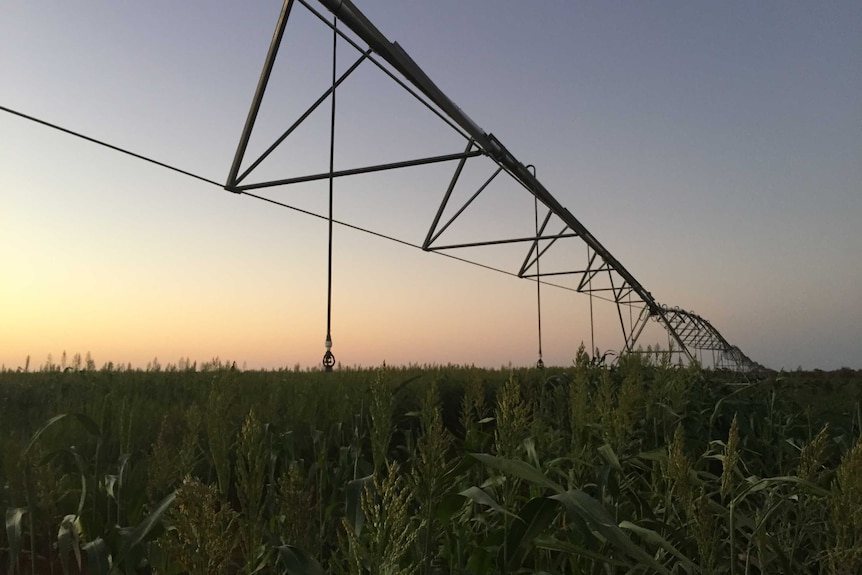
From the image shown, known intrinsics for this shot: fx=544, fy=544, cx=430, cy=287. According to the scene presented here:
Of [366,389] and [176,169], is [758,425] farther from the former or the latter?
[176,169]

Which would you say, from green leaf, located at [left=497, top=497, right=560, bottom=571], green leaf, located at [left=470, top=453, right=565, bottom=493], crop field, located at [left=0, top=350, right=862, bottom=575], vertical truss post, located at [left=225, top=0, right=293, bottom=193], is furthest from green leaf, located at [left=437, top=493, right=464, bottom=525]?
vertical truss post, located at [left=225, top=0, right=293, bottom=193]

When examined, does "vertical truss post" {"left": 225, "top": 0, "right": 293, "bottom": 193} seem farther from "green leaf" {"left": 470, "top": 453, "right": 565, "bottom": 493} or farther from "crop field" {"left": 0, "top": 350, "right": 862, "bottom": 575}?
"green leaf" {"left": 470, "top": 453, "right": 565, "bottom": 493}

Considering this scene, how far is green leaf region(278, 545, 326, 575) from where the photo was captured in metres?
0.93

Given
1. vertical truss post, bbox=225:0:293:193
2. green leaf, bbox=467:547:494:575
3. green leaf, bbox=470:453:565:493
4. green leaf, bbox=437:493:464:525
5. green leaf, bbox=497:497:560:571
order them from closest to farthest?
green leaf, bbox=470:453:565:493 < green leaf, bbox=497:497:560:571 < green leaf, bbox=467:547:494:575 < green leaf, bbox=437:493:464:525 < vertical truss post, bbox=225:0:293:193

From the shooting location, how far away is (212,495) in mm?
633

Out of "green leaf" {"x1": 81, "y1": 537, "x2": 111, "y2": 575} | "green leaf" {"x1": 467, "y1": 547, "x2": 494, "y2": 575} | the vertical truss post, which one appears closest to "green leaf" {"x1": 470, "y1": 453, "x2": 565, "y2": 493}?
"green leaf" {"x1": 467, "y1": 547, "x2": 494, "y2": 575}

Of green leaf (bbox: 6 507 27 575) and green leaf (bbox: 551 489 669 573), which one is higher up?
green leaf (bbox: 551 489 669 573)

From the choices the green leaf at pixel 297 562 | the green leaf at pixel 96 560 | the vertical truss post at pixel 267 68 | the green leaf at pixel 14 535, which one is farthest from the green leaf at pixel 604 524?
the vertical truss post at pixel 267 68

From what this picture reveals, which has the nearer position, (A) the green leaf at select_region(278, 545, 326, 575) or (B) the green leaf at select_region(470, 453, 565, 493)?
(A) the green leaf at select_region(278, 545, 326, 575)

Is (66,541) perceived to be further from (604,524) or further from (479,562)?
(604,524)

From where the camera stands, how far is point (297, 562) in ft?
3.09

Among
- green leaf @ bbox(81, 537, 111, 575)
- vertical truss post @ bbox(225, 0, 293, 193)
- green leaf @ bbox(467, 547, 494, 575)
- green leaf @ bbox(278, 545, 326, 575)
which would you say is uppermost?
vertical truss post @ bbox(225, 0, 293, 193)

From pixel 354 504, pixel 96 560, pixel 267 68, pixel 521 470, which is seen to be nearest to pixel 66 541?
pixel 96 560

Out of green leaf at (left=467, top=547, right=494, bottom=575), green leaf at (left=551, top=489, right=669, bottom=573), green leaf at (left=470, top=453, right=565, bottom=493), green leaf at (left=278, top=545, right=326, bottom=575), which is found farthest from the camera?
green leaf at (left=467, top=547, right=494, bottom=575)
